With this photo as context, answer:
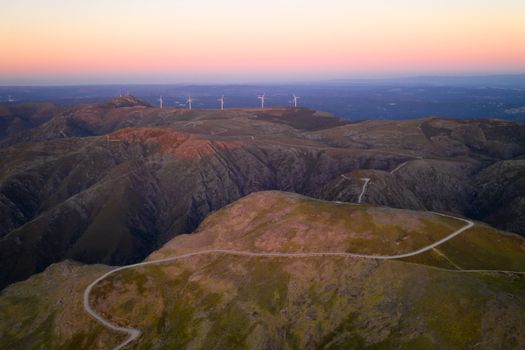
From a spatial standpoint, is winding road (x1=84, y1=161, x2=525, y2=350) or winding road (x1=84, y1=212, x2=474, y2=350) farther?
winding road (x1=84, y1=212, x2=474, y2=350)

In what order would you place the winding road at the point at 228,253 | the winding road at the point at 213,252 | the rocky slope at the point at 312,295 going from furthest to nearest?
the winding road at the point at 213,252, the winding road at the point at 228,253, the rocky slope at the point at 312,295

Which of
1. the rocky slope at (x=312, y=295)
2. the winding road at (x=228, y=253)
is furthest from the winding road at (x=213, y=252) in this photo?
the rocky slope at (x=312, y=295)

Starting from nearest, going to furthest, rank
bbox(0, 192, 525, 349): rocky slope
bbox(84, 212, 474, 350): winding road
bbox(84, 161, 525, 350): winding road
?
1. bbox(0, 192, 525, 349): rocky slope
2. bbox(84, 161, 525, 350): winding road
3. bbox(84, 212, 474, 350): winding road

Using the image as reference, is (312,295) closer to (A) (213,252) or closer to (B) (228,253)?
(B) (228,253)

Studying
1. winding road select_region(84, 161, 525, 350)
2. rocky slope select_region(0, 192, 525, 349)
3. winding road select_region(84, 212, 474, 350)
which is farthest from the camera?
winding road select_region(84, 212, 474, 350)

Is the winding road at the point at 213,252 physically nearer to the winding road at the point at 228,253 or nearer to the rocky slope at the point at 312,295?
the winding road at the point at 228,253

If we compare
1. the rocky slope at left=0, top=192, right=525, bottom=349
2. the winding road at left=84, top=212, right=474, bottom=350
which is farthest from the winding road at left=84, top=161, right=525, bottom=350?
the rocky slope at left=0, top=192, right=525, bottom=349

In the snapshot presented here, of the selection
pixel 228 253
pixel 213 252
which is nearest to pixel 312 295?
pixel 228 253

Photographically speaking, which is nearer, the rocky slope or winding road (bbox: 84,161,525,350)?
the rocky slope

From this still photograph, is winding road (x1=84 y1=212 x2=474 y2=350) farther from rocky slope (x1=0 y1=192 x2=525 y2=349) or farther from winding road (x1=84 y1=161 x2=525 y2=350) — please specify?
rocky slope (x1=0 y1=192 x2=525 y2=349)
